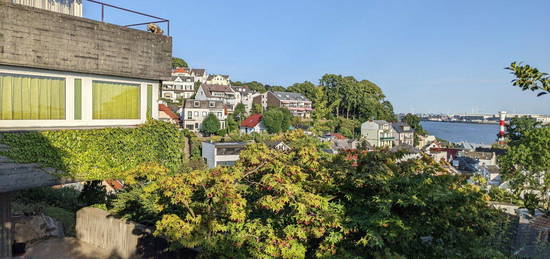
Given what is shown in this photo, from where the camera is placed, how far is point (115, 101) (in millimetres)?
9789

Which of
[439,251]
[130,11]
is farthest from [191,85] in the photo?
[439,251]

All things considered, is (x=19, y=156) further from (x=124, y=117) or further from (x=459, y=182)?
(x=459, y=182)

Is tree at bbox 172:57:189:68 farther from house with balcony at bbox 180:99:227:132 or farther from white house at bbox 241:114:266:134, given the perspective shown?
white house at bbox 241:114:266:134

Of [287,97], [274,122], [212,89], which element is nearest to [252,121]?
[274,122]

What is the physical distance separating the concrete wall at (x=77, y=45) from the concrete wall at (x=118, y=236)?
404cm

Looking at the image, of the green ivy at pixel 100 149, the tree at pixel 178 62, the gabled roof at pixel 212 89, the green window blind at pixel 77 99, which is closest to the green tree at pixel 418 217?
the green ivy at pixel 100 149

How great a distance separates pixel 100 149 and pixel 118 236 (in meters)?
2.41

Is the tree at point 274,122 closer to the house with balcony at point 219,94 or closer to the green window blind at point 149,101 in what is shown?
the house with balcony at point 219,94

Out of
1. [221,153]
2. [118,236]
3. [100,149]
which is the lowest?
[221,153]

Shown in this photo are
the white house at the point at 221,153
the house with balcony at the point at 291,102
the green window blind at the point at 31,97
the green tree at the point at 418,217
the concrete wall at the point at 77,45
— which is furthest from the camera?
the house with balcony at the point at 291,102

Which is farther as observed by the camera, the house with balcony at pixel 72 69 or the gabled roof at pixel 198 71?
the gabled roof at pixel 198 71

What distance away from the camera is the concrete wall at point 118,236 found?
27.8 feet

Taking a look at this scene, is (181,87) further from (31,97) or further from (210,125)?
(31,97)

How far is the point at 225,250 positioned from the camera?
647 cm
